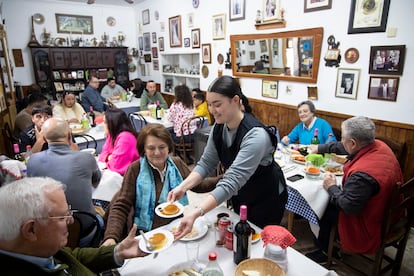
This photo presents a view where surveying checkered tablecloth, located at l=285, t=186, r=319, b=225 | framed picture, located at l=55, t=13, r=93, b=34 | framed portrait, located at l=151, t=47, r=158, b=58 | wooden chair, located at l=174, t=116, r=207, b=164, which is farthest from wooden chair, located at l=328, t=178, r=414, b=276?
framed picture, located at l=55, t=13, r=93, b=34

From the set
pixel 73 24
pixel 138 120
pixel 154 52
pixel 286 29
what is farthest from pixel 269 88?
pixel 73 24

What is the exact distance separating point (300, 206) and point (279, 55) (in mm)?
2602

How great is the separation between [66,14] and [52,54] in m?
1.19

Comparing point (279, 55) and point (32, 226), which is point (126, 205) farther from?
point (279, 55)

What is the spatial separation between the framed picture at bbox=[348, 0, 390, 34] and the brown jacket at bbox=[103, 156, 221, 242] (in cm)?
250

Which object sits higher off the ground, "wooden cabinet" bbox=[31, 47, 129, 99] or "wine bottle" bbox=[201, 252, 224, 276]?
"wooden cabinet" bbox=[31, 47, 129, 99]

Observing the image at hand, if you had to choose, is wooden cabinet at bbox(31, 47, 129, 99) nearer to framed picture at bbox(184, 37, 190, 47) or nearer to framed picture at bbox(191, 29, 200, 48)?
framed picture at bbox(184, 37, 190, 47)

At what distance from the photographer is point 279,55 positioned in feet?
13.4

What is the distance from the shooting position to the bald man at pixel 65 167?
192 centimetres

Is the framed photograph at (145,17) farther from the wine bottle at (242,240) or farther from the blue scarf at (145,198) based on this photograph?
the wine bottle at (242,240)

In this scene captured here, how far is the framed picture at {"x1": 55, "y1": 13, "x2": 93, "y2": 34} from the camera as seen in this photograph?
7156 mm

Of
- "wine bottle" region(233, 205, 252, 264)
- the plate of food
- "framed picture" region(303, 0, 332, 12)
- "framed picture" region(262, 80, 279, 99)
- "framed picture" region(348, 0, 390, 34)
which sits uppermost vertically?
"framed picture" region(303, 0, 332, 12)

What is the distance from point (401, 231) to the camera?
202cm

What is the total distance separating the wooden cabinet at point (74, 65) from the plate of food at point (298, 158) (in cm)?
645
